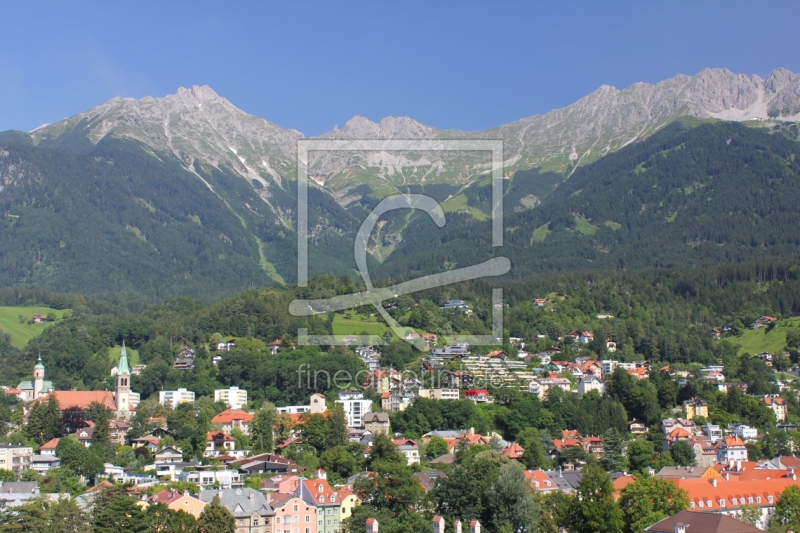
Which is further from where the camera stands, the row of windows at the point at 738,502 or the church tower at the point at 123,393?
the church tower at the point at 123,393

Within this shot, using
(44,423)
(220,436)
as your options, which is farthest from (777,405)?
(44,423)

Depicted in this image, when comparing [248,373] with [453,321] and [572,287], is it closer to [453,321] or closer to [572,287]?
[453,321]

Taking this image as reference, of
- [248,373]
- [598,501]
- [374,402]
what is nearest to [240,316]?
[248,373]

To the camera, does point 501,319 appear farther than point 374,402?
Yes

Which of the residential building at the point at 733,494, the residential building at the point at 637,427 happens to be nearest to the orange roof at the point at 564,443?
the residential building at the point at 637,427

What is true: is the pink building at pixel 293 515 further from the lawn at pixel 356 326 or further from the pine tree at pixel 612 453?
the lawn at pixel 356 326
